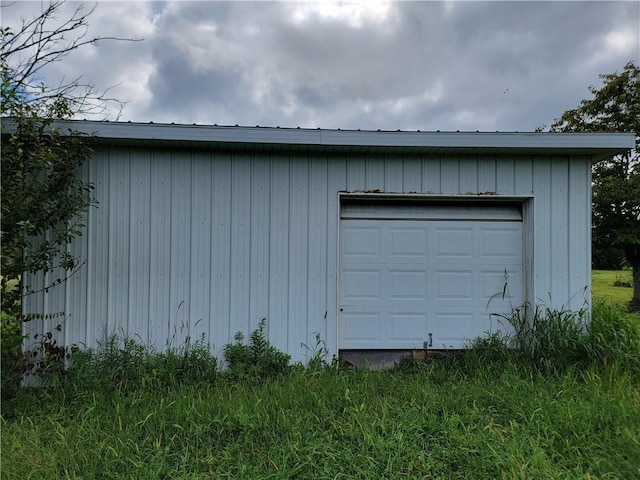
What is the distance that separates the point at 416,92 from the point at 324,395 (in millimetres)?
6577

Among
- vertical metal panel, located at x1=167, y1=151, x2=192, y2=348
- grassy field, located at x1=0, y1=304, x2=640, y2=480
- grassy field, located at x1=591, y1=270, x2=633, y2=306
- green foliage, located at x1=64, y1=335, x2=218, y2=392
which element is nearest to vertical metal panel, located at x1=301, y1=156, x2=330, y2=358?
grassy field, located at x1=0, y1=304, x2=640, y2=480

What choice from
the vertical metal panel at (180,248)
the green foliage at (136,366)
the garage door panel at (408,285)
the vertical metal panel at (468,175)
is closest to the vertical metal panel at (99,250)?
the green foliage at (136,366)

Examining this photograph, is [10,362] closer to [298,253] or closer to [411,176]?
[298,253]

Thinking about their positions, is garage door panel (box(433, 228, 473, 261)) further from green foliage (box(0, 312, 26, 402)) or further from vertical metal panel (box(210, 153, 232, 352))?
green foliage (box(0, 312, 26, 402))

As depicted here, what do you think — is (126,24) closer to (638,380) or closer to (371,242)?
(371,242)

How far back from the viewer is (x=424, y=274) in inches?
154

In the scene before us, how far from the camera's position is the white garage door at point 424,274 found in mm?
3891

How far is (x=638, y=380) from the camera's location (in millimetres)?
3031

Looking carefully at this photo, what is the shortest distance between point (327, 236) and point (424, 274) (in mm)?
1349

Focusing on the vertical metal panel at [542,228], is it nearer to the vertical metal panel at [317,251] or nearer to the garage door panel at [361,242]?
the garage door panel at [361,242]

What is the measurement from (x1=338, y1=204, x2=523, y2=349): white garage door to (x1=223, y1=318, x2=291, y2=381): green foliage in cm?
82

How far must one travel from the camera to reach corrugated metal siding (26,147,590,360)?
3584mm

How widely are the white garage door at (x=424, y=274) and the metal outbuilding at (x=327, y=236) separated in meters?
0.02

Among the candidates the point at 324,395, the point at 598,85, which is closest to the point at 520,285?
the point at 324,395
